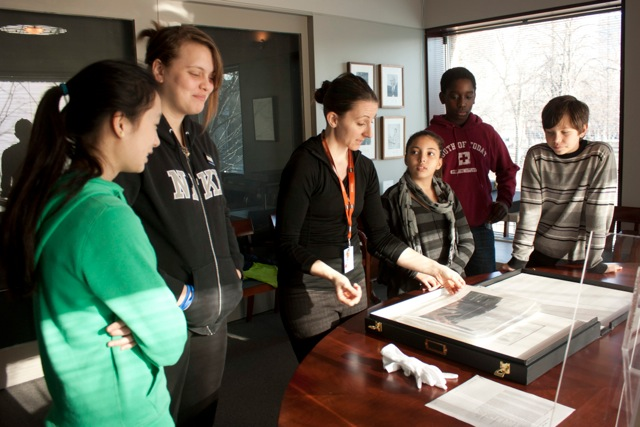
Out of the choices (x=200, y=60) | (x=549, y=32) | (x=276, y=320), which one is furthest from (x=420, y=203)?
(x=549, y=32)

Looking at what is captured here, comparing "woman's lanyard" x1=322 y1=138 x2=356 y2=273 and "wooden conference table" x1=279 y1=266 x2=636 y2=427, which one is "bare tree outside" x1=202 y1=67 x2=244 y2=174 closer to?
"woman's lanyard" x1=322 y1=138 x2=356 y2=273

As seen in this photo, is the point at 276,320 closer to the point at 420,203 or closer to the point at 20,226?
the point at 420,203

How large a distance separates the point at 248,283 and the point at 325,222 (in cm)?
210

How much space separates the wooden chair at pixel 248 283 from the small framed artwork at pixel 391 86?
1.84 m

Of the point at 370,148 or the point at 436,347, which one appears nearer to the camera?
the point at 436,347

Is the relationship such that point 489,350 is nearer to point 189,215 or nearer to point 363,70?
point 189,215

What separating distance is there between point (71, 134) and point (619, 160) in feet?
13.4

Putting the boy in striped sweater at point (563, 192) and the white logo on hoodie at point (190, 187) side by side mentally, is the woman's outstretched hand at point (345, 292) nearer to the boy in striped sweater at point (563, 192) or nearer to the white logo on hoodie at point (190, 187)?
the white logo on hoodie at point (190, 187)

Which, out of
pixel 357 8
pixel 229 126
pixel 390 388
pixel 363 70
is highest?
pixel 357 8

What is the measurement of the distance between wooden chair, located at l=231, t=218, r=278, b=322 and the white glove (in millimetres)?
2443

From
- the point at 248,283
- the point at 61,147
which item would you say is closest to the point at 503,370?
the point at 61,147

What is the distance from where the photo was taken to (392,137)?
511 centimetres

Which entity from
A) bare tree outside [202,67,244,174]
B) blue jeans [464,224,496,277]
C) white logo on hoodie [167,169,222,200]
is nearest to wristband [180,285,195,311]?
white logo on hoodie [167,169,222,200]

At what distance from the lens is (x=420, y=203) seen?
2418 mm
